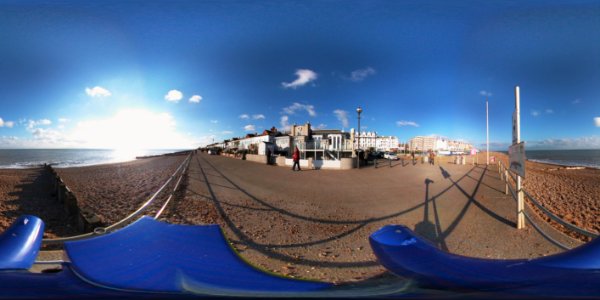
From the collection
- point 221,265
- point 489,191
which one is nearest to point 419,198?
point 489,191

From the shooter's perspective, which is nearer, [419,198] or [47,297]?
[47,297]

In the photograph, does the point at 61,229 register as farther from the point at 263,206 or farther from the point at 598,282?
the point at 598,282

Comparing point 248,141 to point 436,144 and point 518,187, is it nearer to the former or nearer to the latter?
point 436,144

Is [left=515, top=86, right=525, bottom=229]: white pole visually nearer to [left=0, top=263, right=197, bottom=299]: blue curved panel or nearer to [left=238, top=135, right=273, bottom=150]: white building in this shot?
[left=0, top=263, right=197, bottom=299]: blue curved panel

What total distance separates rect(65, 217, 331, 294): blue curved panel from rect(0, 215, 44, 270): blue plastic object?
13cm

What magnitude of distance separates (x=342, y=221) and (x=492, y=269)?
1.63m

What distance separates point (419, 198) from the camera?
3.44 metres

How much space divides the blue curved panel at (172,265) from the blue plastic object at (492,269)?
1.37ft

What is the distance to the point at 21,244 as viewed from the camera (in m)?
0.92

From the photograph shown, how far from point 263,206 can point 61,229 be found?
2.60 metres

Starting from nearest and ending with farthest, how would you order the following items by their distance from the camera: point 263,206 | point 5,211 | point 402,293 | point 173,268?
point 402,293, point 173,268, point 263,206, point 5,211

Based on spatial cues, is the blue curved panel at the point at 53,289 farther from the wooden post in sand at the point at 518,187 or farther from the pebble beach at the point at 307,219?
the wooden post in sand at the point at 518,187

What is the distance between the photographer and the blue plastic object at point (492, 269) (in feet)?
2.34

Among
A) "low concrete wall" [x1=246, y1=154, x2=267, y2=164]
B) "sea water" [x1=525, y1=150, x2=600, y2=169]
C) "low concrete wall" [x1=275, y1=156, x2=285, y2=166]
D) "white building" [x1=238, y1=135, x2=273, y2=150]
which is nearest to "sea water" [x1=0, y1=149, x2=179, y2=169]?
"white building" [x1=238, y1=135, x2=273, y2=150]
